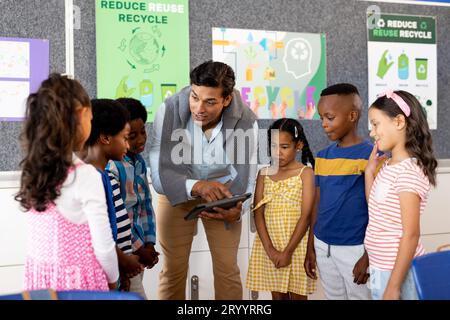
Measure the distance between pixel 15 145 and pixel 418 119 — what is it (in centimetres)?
135

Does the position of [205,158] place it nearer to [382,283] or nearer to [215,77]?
[215,77]

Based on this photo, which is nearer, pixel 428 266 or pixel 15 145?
pixel 428 266

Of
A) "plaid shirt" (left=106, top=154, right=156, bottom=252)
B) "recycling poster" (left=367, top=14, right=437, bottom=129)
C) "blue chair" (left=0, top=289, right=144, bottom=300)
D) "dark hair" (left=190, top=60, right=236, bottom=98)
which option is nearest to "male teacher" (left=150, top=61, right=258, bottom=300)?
"dark hair" (left=190, top=60, right=236, bottom=98)

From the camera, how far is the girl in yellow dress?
71.1 inches

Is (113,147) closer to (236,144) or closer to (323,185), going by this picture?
(236,144)

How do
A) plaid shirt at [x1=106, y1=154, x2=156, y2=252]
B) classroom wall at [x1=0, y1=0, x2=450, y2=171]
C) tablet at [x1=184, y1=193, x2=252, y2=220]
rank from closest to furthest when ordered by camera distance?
plaid shirt at [x1=106, y1=154, x2=156, y2=252], tablet at [x1=184, y1=193, x2=252, y2=220], classroom wall at [x1=0, y1=0, x2=450, y2=171]

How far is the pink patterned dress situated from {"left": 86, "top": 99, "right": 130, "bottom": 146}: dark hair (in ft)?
1.13

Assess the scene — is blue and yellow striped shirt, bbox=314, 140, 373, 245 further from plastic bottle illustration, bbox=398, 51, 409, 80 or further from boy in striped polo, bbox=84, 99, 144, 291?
plastic bottle illustration, bbox=398, 51, 409, 80

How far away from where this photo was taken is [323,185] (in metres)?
1.73

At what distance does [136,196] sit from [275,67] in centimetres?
93

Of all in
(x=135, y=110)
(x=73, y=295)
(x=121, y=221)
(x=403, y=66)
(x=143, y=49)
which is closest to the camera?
(x=73, y=295)

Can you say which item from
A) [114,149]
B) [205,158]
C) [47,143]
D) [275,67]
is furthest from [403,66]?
[47,143]

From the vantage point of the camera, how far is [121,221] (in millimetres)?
1466
